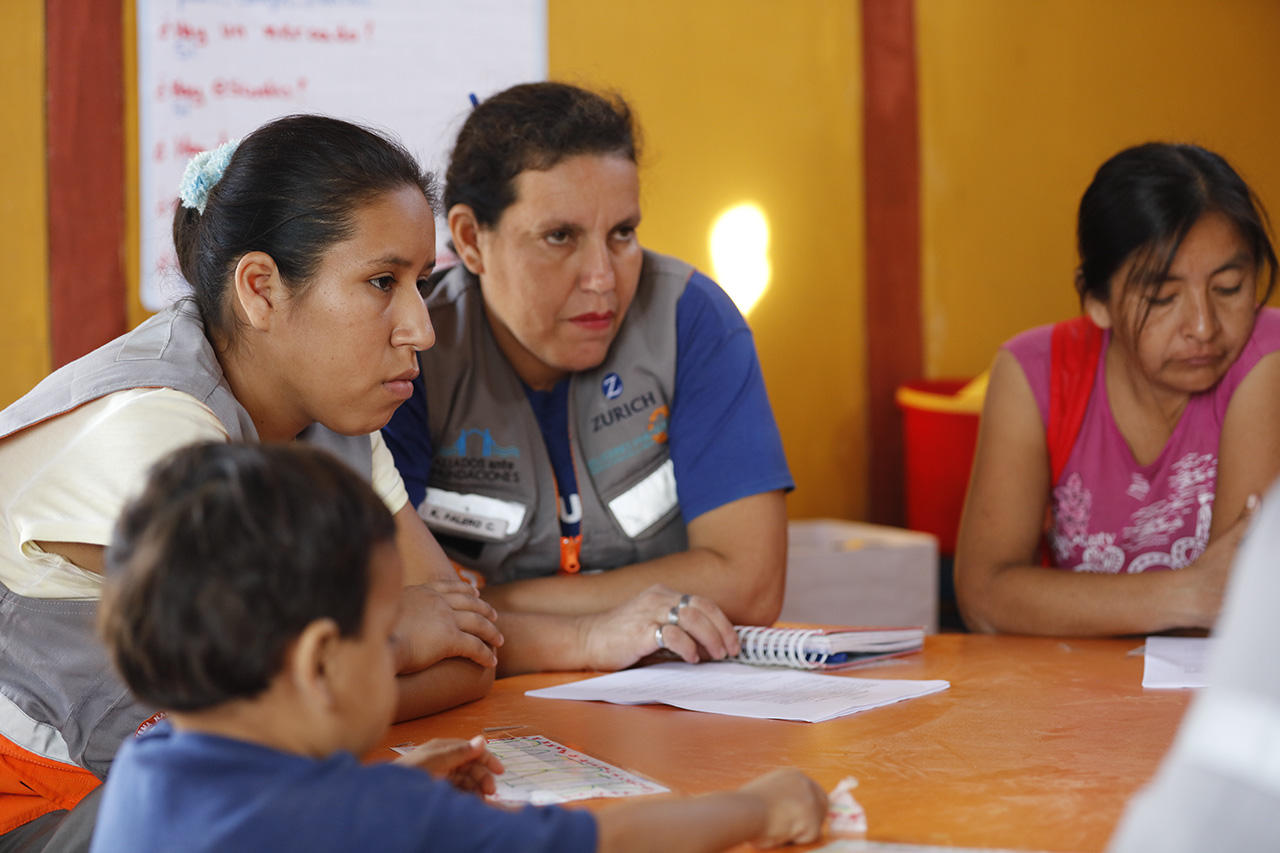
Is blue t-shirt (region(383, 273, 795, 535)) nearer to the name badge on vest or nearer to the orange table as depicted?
the name badge on vest

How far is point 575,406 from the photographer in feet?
6.40

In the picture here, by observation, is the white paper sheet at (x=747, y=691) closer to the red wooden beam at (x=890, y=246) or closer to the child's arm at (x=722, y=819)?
the child's arm at (x=722, y=819)

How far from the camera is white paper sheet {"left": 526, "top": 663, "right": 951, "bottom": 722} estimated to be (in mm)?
1254

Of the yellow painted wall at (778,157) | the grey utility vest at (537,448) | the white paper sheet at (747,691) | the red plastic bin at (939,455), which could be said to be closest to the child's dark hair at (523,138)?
the grey utility vest at (537,448)

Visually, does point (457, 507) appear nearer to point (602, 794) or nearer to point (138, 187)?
point (602, 794)

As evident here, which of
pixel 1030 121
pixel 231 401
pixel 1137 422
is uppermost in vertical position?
pixel 1030 121

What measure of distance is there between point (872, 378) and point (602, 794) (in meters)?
2.94

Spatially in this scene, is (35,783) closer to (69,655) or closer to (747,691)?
(69,655)

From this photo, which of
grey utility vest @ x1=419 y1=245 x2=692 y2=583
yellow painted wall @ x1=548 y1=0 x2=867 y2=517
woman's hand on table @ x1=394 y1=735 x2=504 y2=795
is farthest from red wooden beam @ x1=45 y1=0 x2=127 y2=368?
woman's hand on table @ x1=394 y1=735 x2=504 y2=795

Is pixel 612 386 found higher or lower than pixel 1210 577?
higher

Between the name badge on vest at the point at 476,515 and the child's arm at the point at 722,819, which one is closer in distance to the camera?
the child's arm at the point at 722,819

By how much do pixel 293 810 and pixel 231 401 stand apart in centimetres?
69

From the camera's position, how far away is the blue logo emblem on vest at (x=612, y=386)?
1958 mm

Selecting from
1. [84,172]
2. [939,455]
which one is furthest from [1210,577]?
[84,172]
